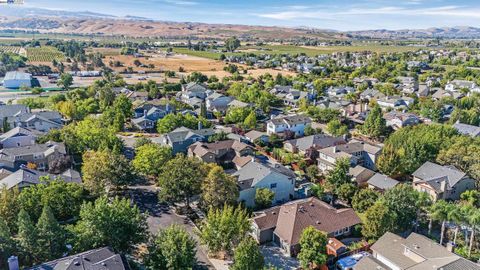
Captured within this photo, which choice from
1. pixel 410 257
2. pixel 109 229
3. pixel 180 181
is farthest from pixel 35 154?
pixel 410 257

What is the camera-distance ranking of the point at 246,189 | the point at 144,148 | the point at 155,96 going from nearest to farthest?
the point at 246,189, the point at 144,148, the point at 155,96

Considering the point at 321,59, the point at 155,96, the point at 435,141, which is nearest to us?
the point at 435,141

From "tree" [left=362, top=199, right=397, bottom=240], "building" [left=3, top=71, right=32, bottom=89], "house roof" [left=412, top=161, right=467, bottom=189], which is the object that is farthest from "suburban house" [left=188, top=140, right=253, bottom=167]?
"building" [left=3, top=71, right=32, bottom=89]

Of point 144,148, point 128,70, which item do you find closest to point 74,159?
point 144,148

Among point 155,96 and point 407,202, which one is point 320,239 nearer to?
point 407,202

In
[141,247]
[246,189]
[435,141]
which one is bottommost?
[141,247]

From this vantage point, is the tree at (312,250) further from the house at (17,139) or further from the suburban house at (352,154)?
the house at (17,139)

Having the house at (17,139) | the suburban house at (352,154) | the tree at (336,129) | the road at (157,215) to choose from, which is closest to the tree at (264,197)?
the road at (157,215)
